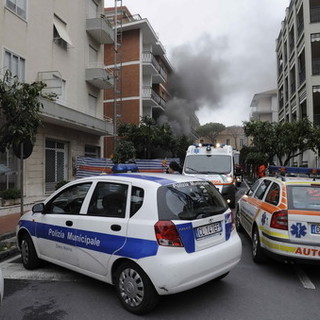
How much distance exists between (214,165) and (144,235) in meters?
8.43

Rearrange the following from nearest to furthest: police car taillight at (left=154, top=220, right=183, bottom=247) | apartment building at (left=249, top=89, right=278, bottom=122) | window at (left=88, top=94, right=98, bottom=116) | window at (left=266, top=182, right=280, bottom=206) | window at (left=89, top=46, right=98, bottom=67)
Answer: police car taillight at (left=154, top=220, right=183, bottom=247) → window at (left=266, top=182, right=280, bottom=206) → window at (left=89, top=46, right=98, bottom=67) → window at (left=88, top=94, right=98, bottom=116) → apartment building at (left=249, top=89, right=278, bottom=122)

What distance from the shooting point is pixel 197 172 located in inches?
449

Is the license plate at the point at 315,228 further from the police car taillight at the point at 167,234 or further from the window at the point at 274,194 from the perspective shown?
the police car taillight at the point at 167,234

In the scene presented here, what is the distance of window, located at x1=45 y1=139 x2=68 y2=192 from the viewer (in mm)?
15562

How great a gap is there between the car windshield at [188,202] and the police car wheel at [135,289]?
2.20 ft

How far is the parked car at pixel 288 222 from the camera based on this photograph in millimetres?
4441

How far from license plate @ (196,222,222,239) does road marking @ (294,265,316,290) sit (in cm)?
156

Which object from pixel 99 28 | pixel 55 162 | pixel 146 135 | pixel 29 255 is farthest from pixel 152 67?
pixel 29 255

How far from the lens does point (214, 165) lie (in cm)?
1162

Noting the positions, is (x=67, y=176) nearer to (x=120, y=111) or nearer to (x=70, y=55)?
(x=70, y=55)

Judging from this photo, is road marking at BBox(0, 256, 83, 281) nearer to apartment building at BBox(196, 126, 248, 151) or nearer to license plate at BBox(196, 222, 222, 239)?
license plate at BBox(196, 222, 222, 239)

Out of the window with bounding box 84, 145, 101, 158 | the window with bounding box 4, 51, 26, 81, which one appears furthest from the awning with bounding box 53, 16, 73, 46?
the window with bounding box 84, 145, 101, 158

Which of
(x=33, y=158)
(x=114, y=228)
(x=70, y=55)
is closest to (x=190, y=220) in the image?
(x=114, y=228)

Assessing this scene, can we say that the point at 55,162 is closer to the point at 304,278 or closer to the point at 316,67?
the point at 304,278
